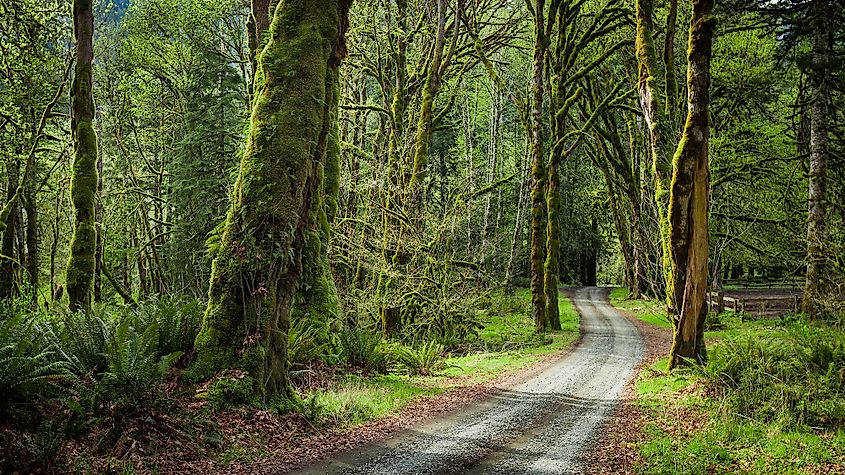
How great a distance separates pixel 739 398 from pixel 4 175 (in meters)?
26.7

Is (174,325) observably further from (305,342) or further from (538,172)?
(538,172)

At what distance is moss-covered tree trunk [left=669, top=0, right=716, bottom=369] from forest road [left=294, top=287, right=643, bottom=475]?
6.76ft

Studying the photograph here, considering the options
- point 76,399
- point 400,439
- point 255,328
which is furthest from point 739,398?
point 76,399

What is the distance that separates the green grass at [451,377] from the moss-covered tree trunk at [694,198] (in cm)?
431

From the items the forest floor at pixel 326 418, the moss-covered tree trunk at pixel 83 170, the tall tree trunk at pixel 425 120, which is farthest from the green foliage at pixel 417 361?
the moss-covered tree trunk at pixel 83 170

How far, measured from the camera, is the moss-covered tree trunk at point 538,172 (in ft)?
71.6

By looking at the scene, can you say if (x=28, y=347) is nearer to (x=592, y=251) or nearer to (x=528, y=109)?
(x=528, y=109)

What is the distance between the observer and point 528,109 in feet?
86.0

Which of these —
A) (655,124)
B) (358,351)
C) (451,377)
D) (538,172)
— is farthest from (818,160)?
(358,351)

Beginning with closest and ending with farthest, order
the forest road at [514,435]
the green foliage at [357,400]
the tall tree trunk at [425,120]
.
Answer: the forest road at [514,435] → the green foliage at [357,400] → the tall tree trunk at [425,120]

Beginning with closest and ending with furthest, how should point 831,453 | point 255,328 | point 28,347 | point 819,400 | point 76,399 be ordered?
point 76,399, point 28,347, point 831,453, point 255,328, point 819,400

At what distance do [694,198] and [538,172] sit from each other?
9.49m

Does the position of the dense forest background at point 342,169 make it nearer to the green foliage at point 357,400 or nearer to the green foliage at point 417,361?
the green foliage at point 357,400

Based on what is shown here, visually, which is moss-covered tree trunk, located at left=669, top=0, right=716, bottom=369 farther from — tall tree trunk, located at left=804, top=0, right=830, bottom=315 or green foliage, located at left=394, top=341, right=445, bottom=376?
tall tree trunk, located at left=804, top=0, right=830, bottom=315
